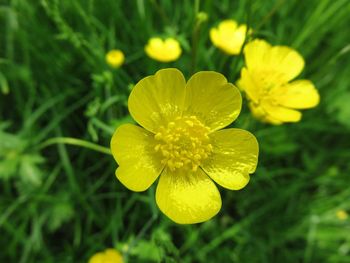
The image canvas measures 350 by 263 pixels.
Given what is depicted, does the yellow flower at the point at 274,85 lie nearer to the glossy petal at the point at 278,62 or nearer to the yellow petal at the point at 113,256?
the glossy petal at the point at 278,62

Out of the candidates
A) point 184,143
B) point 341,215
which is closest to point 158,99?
point 184,143

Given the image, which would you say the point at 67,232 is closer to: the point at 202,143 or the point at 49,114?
the point at 49,114

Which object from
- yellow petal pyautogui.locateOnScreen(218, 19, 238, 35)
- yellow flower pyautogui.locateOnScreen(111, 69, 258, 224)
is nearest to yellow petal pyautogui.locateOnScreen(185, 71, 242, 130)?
yellow flower pyautogui.locateOnScreen(111, 69, 258, 224)

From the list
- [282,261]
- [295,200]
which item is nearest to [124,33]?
[295,200]

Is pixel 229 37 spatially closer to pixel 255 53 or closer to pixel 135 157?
pixel 255 53

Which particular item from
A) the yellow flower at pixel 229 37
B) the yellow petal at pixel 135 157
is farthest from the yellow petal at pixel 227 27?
the yellow petal at pixel 135 157

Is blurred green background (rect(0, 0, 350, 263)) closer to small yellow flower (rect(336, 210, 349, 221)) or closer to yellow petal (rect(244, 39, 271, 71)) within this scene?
small yellow flower (rect(336, 210, 349, 221))
